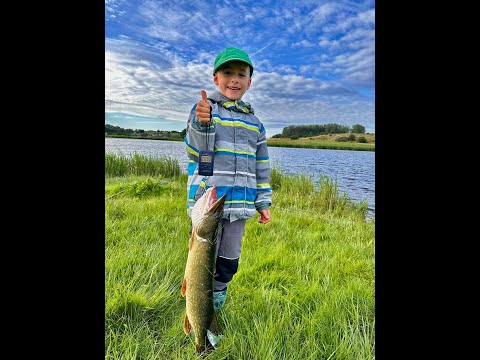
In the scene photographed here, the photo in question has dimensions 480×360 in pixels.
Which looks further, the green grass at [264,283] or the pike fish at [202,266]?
the green grass at [264,283]

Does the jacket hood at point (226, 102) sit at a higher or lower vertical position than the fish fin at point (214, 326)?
higher

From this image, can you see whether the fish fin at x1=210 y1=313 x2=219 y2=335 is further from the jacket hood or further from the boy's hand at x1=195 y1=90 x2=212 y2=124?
the jacket hood

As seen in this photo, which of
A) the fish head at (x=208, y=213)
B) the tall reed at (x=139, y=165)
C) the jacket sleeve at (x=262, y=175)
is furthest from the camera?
the tall reed at (x=139, y=165)

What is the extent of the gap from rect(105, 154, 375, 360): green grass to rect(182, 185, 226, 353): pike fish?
0.42ft

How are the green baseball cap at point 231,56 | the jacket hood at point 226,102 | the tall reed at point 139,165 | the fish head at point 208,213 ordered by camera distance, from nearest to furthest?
the fish head at point 208,213
the green baseball cap at point 231,56
the jacket hood at point 226,102
the tall reed at point 139,165

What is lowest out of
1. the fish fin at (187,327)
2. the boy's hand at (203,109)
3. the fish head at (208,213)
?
the fish fin at (187,327)

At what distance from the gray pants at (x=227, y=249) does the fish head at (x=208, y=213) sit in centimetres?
28

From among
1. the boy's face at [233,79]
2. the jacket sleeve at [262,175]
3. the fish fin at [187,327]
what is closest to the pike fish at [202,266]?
the fish fin at [187,327]

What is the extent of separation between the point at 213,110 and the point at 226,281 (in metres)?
1.04

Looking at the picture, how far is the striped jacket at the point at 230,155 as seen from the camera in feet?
5.26

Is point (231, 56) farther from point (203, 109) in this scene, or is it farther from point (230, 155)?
Answer: point (230, 155)

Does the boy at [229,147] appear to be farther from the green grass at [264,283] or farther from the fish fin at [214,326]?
the green grass at [264,283]

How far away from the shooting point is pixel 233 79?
165cm
